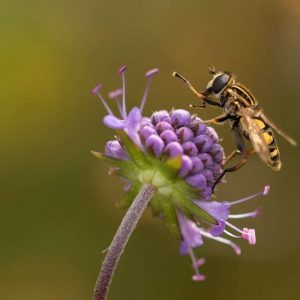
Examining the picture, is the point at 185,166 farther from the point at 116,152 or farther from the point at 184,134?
the point at 116,152

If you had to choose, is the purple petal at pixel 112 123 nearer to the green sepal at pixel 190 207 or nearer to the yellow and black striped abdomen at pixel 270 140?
the green sepal at pixel 190 207

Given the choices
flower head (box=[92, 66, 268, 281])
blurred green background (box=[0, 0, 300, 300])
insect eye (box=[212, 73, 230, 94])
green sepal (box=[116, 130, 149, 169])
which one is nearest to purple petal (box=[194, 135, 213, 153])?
flower head (box=[92, 66, 268, 281])

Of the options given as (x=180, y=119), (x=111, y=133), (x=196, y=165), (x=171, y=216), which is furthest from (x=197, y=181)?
(x=111, y=133)

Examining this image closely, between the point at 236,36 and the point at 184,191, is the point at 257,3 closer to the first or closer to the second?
the point at 236,36

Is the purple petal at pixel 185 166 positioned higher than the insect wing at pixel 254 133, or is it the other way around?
the purple petal at pixel 185 166

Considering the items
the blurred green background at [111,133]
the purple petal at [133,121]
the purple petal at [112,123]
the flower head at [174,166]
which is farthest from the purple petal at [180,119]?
the blurred green background at [111,133]

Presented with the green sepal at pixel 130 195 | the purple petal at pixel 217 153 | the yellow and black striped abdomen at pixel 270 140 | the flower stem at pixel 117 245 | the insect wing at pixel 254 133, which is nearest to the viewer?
the flower stem at pixel 117 245
